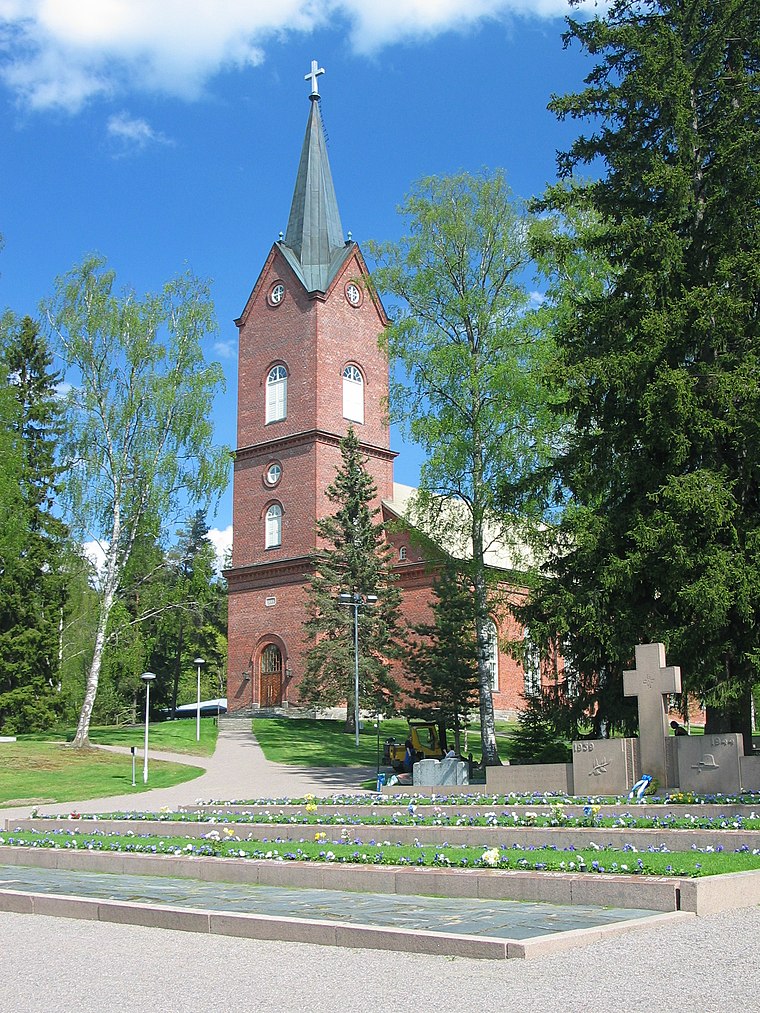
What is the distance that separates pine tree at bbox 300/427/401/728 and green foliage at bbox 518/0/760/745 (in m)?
17.1

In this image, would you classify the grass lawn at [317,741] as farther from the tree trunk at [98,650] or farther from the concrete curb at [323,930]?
the concrete curb at [323,930]

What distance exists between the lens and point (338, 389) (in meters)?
45.4

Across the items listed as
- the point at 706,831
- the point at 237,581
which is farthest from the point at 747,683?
the point at 237,581

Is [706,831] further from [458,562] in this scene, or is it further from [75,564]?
[75,564]

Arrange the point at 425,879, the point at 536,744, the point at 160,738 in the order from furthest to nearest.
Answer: the point at 160,738 → the point at 536,744 → the point at 425,879

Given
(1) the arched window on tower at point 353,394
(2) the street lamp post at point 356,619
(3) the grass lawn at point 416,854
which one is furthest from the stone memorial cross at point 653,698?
(1) the arched window on tower at point 353,394

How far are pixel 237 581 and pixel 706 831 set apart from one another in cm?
3707

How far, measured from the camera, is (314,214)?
4797 cm

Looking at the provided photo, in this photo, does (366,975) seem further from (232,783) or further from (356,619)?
(356,619)

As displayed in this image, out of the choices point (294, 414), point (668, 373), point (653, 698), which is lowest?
point (653, 698)

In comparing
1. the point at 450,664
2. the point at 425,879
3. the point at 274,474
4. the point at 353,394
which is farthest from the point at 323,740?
the point at 425,879

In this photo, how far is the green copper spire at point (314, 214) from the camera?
4700 centimetres

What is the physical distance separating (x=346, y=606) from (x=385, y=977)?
109ft

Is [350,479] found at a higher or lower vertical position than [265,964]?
higher
